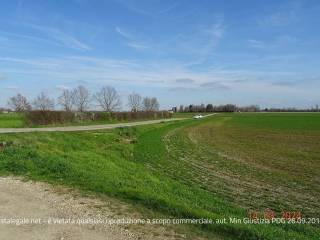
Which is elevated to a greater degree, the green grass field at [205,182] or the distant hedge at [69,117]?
the distant hedge at [69,117]

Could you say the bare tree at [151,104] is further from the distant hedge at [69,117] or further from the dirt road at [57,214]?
the dirt road at [57,214]

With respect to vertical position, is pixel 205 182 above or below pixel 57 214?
below

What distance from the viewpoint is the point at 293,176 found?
660 inches

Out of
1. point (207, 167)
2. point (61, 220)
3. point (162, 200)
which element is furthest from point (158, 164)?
point (61, 220)

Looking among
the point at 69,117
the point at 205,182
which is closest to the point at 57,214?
the point at 205,182

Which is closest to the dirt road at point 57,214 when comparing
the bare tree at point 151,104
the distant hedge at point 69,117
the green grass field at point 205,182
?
the green grass field at point 205,182

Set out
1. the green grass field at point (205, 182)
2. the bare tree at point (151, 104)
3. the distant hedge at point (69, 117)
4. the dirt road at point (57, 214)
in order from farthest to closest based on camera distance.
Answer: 1. the bare tree at point (151, 104)
2. the distant hedge at point (69, 117)
3. the green grass field at point (205, 182)
4. the dirt road at point (57, 214)

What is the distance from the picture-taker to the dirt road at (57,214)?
7113 millimetres

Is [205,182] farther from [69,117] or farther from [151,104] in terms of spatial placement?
[151,104]

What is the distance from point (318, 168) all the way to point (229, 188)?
23.7 ft

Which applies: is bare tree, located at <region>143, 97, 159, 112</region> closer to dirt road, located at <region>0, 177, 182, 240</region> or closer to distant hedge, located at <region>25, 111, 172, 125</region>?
distant hedge, located at <region>25, 111, 172, 125</region>

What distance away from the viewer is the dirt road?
23.3 feet

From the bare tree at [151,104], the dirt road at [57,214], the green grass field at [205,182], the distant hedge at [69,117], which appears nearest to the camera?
the dirt road at [57,214]

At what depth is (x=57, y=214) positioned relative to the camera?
8.41 meters
